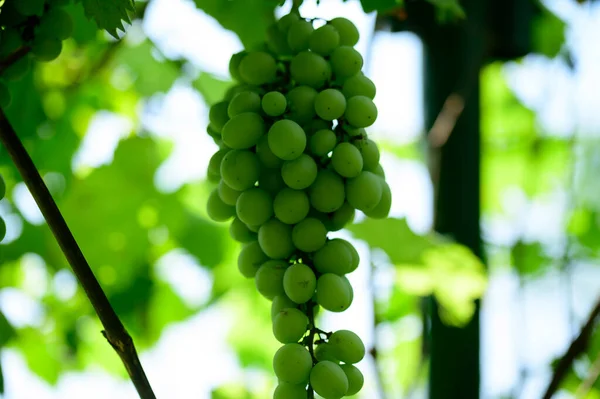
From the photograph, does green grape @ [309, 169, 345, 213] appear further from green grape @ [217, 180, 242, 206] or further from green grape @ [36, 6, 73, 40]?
green grape @ [36, 6, 73, 40]

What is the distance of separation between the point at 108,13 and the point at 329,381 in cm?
32

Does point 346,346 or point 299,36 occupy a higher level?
point 299,36

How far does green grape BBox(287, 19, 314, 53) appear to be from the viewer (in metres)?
0.55

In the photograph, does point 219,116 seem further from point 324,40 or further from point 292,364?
point 292,364

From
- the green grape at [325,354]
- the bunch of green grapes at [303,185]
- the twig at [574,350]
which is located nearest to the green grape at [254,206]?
the bunch of green grapes at [303,185]

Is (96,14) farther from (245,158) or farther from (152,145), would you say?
(152,145)

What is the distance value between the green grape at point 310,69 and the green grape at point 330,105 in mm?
21

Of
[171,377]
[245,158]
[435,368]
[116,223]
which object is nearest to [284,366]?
[245,158]

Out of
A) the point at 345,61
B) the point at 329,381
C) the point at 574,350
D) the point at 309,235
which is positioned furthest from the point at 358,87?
the point at 574,350

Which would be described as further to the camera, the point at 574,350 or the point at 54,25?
the point at 574,350

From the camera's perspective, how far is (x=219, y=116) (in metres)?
0.56

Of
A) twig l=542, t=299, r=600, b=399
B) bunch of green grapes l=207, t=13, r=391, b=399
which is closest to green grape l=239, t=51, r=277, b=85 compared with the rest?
bunch of green grapes l=207, t=13, r=391, b=399

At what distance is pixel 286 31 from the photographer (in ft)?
1.89

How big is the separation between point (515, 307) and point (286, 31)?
2.71ft
